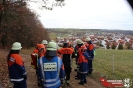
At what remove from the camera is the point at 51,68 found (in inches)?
191

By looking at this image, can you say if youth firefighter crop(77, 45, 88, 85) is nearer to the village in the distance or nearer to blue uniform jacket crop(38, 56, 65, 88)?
blue uniform jacket crop(38, 56, 65, 88)

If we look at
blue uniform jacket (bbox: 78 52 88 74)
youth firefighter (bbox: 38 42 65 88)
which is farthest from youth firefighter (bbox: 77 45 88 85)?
youth firefighter (bbox: 38 42 65 88)

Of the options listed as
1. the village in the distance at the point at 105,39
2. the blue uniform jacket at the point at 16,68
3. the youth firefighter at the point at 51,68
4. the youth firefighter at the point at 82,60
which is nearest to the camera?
the youth firefighter at the point at 51,68

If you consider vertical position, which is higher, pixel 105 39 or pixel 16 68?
pixel 16 68

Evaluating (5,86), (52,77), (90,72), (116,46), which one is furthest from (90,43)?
(116,46)

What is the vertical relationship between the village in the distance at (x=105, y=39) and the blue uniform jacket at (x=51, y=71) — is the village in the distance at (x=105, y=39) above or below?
below

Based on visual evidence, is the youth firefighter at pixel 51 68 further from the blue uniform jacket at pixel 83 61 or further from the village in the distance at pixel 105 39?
the village in the distance at pixel 105 39

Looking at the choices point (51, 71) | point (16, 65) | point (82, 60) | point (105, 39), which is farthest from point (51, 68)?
point (105, 39)

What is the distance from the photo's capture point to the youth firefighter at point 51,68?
4.80 m

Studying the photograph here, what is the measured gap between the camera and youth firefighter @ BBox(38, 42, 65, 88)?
189 inches

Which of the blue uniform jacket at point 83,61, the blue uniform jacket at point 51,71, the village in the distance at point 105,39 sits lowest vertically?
the village in the distance at point 105,39

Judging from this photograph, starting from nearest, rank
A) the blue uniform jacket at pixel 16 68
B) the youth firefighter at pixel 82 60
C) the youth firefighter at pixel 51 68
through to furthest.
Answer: the youth firefighter at pixel 51 68 → the blue uniform jacket at pixel 16 68 → the youth firefighter at pixel 82 60

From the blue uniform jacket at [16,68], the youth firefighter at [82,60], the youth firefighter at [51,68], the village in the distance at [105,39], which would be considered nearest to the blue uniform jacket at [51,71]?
the youth firefighter at [51,68]

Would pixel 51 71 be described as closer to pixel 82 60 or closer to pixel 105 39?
pixel 82 60
